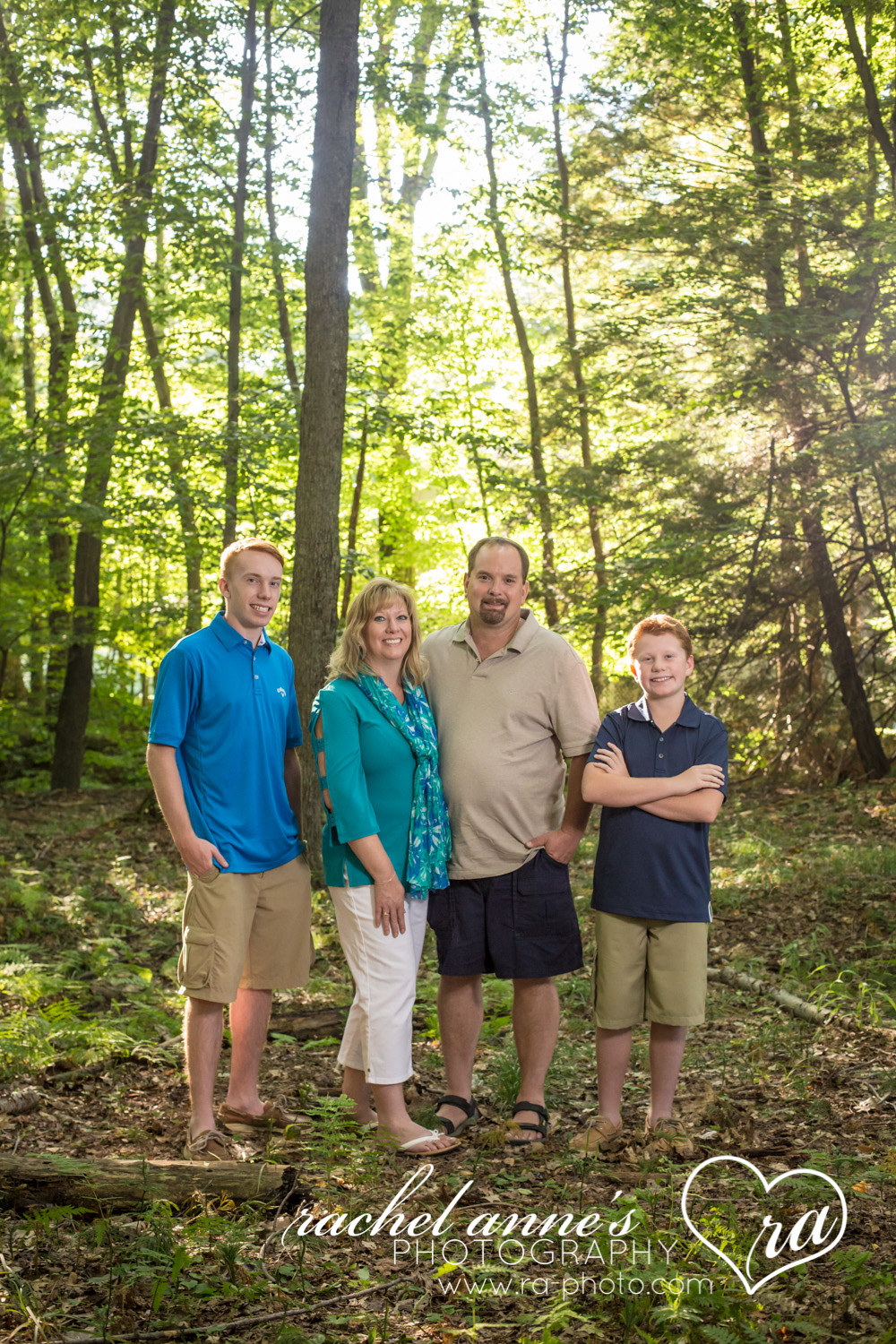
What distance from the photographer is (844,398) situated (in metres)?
11.0

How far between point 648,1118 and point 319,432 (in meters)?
5.55

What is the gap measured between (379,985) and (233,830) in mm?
802

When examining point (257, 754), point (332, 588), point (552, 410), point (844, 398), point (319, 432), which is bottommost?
point (257, 754)

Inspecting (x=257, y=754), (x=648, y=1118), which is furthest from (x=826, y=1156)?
(x=257, y=754)

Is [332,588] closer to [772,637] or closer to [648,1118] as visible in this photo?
[648,1118]

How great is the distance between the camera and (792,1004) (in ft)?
18.1

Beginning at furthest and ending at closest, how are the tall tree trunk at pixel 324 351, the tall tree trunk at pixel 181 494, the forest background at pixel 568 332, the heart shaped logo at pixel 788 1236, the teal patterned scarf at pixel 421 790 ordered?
the tall tree trunk at pixel 181 494
the forest background at pixel 568 332
the tall tree trunk at pixel 324 351
the teal patterned scarf at pixel 421 790
the heart shaped logo at pixel 788 1236

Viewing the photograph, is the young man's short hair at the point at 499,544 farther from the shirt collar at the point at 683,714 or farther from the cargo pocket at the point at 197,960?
the cargo pocket at the point at 197,960

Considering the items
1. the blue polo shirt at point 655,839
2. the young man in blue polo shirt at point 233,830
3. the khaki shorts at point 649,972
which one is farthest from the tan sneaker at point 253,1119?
the blue polo shirt at point 655,839

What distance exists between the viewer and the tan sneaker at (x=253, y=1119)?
4090 millimetres

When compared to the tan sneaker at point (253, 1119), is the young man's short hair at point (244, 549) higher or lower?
higher

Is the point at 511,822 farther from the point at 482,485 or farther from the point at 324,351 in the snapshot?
the point at 482,485

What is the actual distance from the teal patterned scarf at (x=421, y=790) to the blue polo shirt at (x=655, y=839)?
62cm

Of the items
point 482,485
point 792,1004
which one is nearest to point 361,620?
point 792,1004
